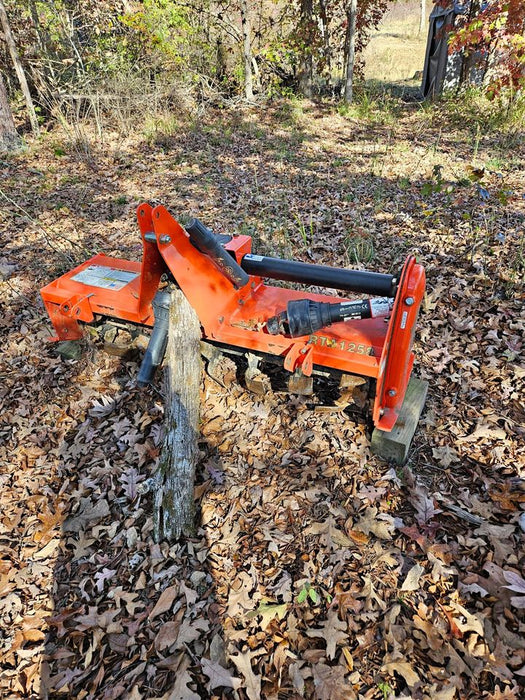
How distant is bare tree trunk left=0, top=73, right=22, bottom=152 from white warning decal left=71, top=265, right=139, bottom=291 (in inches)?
285

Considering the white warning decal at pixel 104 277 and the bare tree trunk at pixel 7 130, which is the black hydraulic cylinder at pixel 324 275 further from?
the bare tree trunk at pixel 7 130

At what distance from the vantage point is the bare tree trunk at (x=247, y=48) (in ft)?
37.4

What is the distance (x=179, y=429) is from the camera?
331 cm

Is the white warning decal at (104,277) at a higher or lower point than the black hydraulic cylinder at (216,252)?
lower

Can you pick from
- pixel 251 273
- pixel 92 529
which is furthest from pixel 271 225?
pixel 92 529

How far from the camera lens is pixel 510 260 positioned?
5375 millimetres

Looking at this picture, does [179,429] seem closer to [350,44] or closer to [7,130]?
[7,130]

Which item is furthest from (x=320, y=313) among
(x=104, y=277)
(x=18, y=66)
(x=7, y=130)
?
(x=18, y=66)

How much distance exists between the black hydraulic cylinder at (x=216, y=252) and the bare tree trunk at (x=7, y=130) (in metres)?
8.65

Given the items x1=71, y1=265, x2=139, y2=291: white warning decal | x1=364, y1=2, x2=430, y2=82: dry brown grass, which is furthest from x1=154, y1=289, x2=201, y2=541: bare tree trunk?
x1=364, y1=2, x2=430, y2=82: dry brown grass

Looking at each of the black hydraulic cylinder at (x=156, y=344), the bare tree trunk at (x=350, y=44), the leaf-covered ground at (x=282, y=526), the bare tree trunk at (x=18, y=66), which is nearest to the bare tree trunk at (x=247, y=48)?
the bare tree trunk at (x=350, y=44)

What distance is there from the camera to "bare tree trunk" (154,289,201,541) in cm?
310

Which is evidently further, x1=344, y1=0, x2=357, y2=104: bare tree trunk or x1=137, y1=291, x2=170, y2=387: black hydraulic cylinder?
x1=344, y1=0, x2=357, y2=104: bare tree trunk

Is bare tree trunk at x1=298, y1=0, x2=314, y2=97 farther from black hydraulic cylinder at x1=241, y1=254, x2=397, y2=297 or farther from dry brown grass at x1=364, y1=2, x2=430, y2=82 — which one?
black hydraulic cylinder at x1=241, y1=254, x2=397, y2=297
